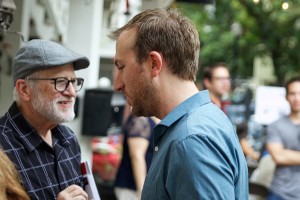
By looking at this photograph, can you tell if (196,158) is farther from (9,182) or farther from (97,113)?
(97,113)

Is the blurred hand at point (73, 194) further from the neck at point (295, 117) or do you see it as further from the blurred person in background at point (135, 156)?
the neck at point (295, 117)

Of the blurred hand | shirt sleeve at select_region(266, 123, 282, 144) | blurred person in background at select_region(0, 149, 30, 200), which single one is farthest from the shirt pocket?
shirt sleeve at select_region(266, 123, 282, 144)

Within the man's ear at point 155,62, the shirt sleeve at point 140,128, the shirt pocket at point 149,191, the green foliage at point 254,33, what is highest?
the green foliage at point 254,33

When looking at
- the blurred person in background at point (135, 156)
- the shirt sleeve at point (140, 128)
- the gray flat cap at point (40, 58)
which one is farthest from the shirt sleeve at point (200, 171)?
the shirt sleeve at point (140, 128)

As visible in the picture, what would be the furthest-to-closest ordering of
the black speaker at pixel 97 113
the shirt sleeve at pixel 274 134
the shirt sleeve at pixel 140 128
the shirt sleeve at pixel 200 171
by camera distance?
the black speaker at pixel 97 113 → the shirt sleeve at pixel 274 134 → the shirt sleeve at pixel 140 128 → the shirt sleeve at pixel 200 171

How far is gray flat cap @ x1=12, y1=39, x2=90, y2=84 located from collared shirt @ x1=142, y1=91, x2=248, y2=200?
3.19 ft

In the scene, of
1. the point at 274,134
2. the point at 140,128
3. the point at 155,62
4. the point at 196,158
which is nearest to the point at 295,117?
the point at 274,134

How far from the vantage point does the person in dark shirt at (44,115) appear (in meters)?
2.96

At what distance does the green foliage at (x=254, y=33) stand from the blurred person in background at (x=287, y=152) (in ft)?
39.4

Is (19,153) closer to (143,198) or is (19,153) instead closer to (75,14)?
(143,198)

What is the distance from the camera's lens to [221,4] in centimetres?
1992

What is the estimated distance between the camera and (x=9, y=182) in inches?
98.3

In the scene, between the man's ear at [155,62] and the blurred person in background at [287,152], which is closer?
the man's ear at [155,62]

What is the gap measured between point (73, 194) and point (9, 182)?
19.3 inches
